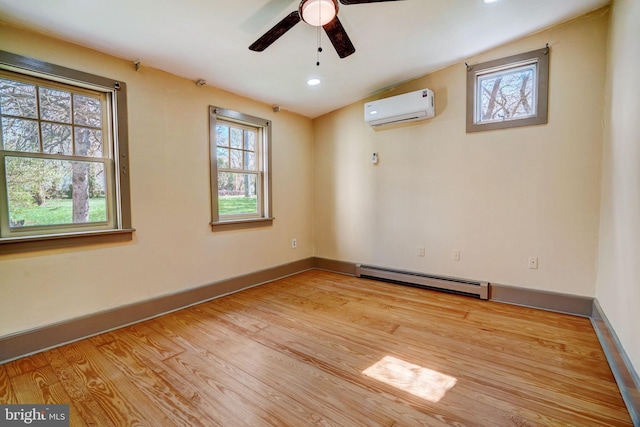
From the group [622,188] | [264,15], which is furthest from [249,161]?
[622,188]

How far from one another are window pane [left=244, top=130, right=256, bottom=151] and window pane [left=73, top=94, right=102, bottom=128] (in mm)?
1594

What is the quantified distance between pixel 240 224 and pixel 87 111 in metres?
1.85

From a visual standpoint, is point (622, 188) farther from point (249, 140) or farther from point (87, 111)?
point (87, 111)

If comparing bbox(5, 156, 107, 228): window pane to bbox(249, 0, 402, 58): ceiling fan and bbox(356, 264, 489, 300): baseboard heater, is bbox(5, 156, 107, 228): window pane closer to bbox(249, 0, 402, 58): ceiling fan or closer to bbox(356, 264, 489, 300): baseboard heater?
bbox(249, 0, 402, 58): ceiling fan

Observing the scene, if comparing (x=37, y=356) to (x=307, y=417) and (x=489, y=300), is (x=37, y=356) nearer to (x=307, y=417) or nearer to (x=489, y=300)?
(x=307, y=417)

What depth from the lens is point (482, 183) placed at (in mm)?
3287

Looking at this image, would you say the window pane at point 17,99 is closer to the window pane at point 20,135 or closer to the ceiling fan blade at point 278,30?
the window pane at point 20,135

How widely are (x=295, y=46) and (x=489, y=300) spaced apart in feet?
10.9

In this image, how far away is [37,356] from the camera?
7.04 feet

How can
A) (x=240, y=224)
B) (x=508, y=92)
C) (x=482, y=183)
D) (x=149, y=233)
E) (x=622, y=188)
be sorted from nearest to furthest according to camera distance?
1. (x=622, y=188)
2. (x=149, y=233)
3. (x=508, y=92)
4. (x=482, y=183)
5. (x=240, y=224)

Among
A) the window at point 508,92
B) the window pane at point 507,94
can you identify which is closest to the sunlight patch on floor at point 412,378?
the window at point 508,92

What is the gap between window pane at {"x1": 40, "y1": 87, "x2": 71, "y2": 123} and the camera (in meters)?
2.28

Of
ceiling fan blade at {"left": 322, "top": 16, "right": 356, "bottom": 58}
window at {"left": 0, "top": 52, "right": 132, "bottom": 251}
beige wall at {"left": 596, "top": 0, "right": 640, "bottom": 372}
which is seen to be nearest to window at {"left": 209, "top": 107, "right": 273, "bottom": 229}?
window at {"left": 0, "top": 52, "right": 132, "bottom": 251}

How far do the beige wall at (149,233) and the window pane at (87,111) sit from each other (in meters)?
0.24
